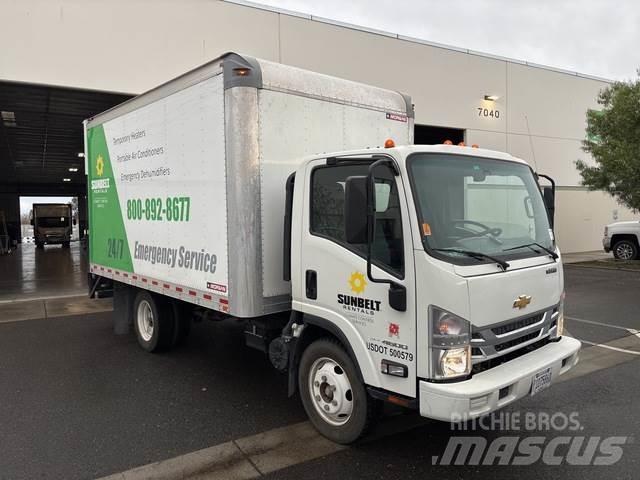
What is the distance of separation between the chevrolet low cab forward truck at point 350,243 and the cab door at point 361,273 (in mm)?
11

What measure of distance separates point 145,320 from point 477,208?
15.7 feet

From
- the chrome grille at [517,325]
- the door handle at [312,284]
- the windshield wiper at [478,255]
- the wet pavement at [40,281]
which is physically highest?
the windshield wiper at [478,255]

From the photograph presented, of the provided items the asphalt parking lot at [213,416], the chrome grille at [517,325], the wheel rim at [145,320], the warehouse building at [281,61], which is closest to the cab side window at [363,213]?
the chrome grille at [517,325]

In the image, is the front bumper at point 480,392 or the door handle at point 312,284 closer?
the front bumper at point 480,392

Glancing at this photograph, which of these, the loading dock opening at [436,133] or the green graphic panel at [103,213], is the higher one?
the loading dock opening at [436,133]

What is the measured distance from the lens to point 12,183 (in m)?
43.9

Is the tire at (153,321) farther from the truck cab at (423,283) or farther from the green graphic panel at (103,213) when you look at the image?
the truck cab at (423,283)

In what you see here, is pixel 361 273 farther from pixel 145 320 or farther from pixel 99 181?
pixel 99 181

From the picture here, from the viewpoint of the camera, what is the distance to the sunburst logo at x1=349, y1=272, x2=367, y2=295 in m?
3.54

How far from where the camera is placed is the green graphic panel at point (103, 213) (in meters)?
6.50

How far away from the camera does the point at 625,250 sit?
54.2 feet

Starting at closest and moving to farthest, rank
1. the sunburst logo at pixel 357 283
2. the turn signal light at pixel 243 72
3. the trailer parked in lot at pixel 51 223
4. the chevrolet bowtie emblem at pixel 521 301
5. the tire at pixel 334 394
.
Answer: the chevrolet bowtie emblem at pixel 521 301 < the sunburst logo at pixel 357 283 < the tire at pixel 334 394 < the turn signal light at pixel 243 72 < the trailer parked in lot at pixel 51 223

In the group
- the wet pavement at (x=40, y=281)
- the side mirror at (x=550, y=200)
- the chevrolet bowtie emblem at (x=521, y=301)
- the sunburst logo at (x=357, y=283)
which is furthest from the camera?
the wet pavement at (x=40, y=281)

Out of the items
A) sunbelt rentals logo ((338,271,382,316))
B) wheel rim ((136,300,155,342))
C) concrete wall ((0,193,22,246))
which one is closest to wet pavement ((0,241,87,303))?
wheel rim ((136,300,155,342))
